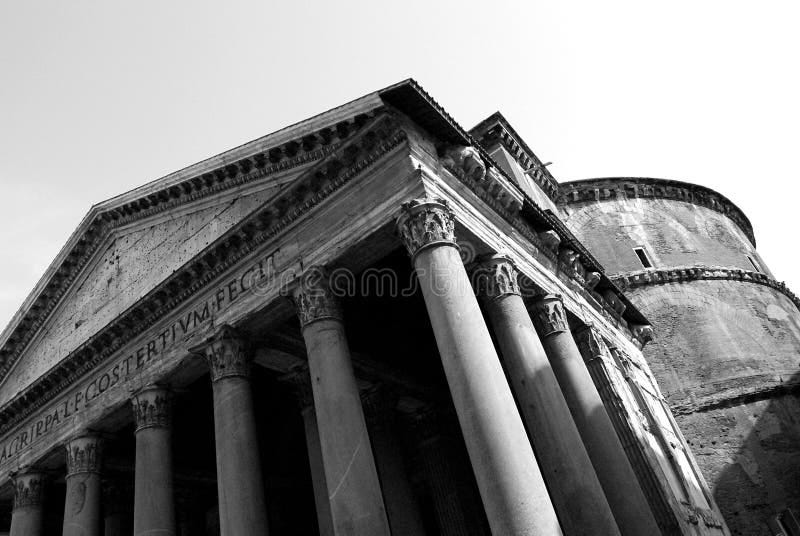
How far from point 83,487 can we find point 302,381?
398cm

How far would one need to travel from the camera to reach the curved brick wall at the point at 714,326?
618 inches

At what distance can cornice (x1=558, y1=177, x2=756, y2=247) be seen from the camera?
2025cm

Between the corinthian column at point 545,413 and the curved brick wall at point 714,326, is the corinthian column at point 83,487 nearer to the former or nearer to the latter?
the corinthian column at point 545,413

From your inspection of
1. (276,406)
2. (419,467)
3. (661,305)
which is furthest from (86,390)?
(661,305)

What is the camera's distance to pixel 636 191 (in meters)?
20.7

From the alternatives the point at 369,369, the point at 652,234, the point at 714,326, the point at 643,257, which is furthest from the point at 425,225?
the point at 652,234

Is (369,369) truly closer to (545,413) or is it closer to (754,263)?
(545,413)

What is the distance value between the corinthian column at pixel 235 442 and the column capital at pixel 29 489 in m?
5.39

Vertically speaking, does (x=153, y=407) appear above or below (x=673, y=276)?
below

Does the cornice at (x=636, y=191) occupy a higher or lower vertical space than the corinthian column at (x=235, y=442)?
higher

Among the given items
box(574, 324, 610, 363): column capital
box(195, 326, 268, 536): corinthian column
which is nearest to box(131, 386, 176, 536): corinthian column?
box(195, 326, 268, 536): corinthian column

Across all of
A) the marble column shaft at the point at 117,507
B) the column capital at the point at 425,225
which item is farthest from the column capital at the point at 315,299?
the marble column shaft at the point at 117,507

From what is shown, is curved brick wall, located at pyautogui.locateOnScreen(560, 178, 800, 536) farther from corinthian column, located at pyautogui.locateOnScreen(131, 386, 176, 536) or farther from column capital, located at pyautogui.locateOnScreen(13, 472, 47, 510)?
column capital, located at pyautogui.locateOnScreen(13, 472, 47, 510)

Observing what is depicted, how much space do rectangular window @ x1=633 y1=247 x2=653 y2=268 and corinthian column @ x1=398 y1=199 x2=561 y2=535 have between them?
13091 mm
